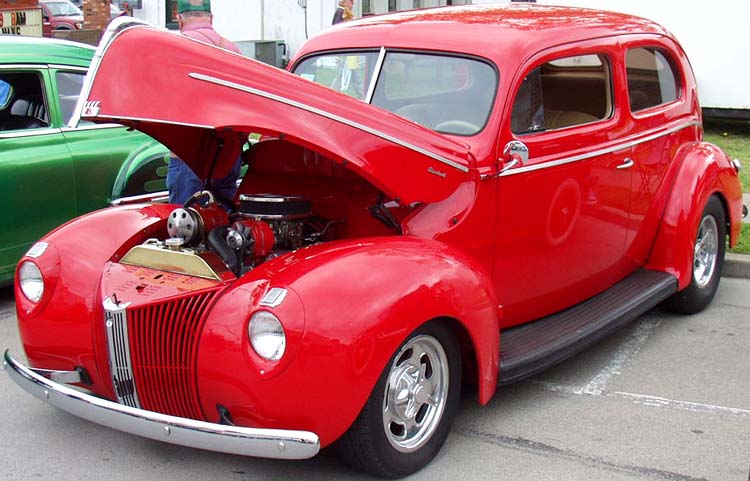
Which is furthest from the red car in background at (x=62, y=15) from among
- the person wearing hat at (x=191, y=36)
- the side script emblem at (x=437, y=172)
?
the side script emblem at (x=437, y=172)

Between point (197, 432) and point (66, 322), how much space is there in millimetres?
889

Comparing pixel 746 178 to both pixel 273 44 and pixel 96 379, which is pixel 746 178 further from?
pixel 273 44

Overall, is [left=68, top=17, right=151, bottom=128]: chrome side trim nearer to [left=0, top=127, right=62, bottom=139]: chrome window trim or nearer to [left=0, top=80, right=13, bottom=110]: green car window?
[left=0, top=127, right=62, bottom=139]: chrome window trim

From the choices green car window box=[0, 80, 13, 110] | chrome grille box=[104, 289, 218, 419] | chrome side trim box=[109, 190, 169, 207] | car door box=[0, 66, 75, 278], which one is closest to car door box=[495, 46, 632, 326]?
chrome grille box=[104, 289, 218, 419]

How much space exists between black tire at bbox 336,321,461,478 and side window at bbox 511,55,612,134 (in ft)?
4.39

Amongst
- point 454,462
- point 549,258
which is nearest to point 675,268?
point 549,258

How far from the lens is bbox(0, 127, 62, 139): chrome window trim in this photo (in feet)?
19.2

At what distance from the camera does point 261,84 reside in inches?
139

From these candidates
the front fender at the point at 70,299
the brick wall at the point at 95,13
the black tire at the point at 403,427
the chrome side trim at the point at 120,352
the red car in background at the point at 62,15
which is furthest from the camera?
the red car in background at the point at 62,15

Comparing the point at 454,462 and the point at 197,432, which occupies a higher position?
the point at 197,432

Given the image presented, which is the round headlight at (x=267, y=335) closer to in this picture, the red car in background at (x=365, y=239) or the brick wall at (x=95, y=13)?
the red car in background at (x=365, y=239)

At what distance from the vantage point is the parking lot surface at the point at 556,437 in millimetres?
3627

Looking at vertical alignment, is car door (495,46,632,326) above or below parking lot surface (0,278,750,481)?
above

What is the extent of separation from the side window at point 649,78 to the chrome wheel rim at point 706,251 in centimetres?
87
